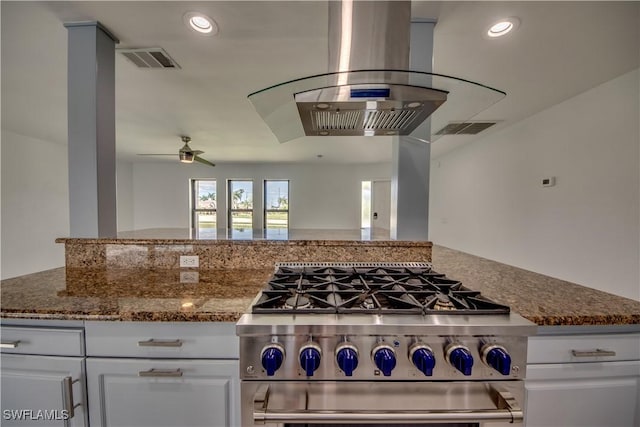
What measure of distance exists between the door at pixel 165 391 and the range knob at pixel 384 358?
49 centimetres

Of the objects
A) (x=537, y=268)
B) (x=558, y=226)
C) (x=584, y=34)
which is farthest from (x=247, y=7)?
(x=537, y=268)

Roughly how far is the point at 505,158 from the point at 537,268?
4.59 ft

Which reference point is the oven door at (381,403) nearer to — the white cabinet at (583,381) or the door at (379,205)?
the white cabinet at (583,381)

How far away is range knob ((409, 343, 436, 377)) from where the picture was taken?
704 mm

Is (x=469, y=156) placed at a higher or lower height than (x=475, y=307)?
higher

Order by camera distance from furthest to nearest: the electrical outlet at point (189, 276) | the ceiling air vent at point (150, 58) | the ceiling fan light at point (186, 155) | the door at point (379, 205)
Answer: the door at point (379, 205) < the ceiling fan light at point (186, 155) < the ceiling air vent at point (150, 58) < the electrical outlet at point (189, 276)

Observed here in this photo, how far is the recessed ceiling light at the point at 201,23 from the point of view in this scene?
4.76 ft

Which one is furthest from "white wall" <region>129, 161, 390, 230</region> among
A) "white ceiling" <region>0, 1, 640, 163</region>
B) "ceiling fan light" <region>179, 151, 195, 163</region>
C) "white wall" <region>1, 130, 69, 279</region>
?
"white ceiling" <region>0, 1, 640, 163</region>

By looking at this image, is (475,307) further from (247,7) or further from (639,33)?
(639,33)

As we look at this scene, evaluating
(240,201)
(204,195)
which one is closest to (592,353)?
(240,201)

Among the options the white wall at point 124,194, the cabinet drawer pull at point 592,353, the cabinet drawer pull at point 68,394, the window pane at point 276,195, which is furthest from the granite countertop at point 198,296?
the white wall at point 124,194

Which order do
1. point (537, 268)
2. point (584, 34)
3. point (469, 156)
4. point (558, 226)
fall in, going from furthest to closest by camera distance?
point (469, 156) < point (537, 268) < point (558, 226) < point (584, 34)

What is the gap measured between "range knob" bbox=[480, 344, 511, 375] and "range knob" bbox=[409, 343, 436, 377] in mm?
154

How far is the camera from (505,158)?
3.34 m
